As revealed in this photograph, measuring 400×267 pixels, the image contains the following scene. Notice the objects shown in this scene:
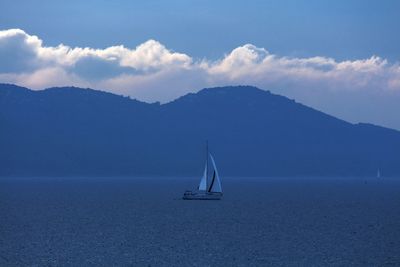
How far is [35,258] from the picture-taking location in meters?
41.8

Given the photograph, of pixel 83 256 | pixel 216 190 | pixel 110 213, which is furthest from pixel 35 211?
pixel 83 256

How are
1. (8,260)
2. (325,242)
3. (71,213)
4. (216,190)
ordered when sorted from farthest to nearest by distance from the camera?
(216,190) < (71,213) < (325,242) < (8,260)

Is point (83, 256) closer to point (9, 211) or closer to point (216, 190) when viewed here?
point (9, 211)

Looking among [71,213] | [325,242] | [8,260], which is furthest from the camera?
[71,213]

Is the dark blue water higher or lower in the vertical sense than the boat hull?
lower

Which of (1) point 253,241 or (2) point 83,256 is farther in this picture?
(1) point 253,241

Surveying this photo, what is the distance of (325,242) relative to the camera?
51.6 m

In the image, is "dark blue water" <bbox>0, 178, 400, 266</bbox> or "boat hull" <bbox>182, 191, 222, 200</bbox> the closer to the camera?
"dark blue water" <bbox>0, 178, 400, 266</bbox>

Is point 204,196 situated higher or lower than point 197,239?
higher

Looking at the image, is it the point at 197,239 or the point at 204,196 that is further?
the point at 204,196

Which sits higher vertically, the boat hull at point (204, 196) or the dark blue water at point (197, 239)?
the boat hull at point (204, 196)

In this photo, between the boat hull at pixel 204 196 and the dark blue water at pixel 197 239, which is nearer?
the dark blue water at pixel 197 239

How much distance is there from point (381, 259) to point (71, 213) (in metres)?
48.9

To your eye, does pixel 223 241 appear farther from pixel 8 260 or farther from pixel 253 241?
pixel 8 260
